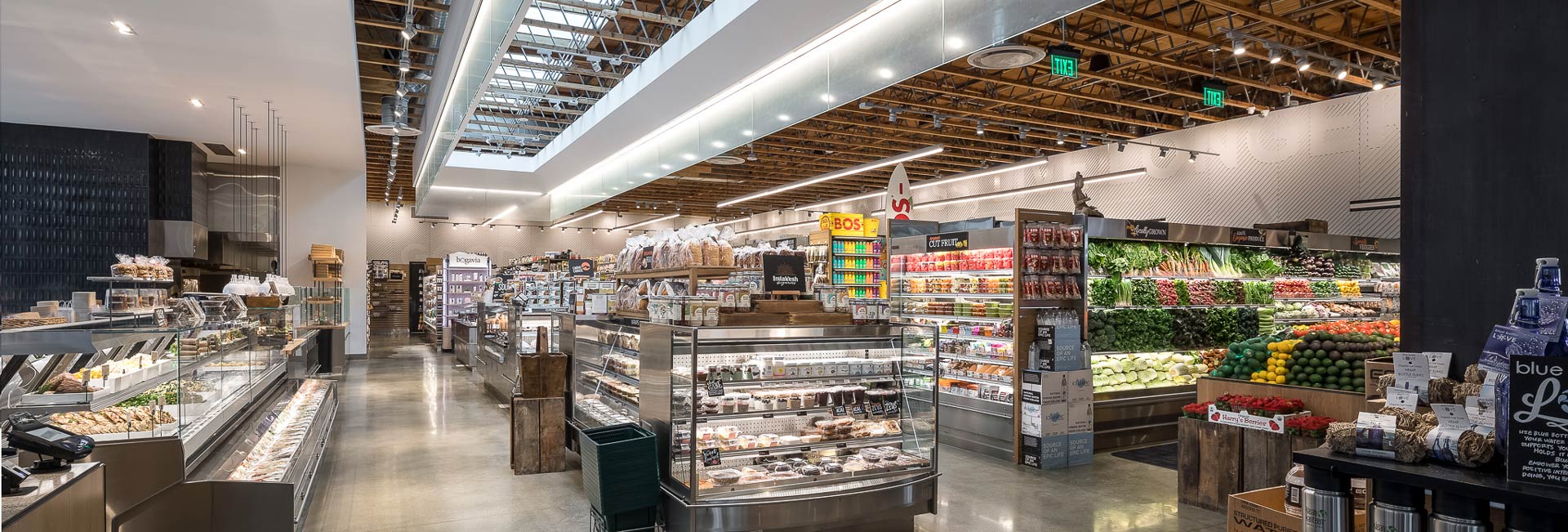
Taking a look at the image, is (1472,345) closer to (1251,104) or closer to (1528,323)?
(1528,323)

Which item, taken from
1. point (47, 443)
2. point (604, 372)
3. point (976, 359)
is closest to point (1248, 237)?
point (976, 359)

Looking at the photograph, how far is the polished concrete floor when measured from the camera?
4910mm

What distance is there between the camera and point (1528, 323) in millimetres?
2043

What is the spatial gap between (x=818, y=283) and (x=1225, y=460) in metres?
4.39

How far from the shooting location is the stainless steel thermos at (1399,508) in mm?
2037

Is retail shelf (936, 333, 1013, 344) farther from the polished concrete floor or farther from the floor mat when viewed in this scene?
the floor mat

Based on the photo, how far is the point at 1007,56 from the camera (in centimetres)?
672

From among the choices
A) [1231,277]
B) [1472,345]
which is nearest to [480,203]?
[1231,277]

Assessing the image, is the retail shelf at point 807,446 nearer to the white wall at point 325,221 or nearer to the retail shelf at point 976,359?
the retail shelf at point 976,359

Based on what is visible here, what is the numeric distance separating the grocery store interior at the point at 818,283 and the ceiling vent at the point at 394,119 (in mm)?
65

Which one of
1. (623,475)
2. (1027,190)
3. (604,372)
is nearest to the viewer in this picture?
(623,475)

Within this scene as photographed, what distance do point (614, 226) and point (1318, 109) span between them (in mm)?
20762

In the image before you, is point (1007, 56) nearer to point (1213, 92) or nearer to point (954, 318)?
point (954, 318)

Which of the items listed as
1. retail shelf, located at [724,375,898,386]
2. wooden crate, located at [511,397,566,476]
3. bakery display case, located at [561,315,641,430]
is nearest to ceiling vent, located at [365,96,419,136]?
bakery display case, located at [561,315,641,430]
